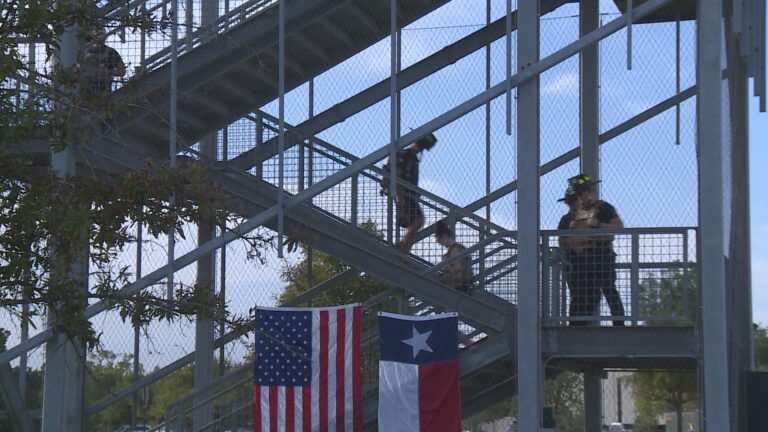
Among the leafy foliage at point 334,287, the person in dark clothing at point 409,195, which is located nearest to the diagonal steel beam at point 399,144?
the person in dark clothing at point 409,195

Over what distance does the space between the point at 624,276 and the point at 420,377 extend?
2608 millimetres

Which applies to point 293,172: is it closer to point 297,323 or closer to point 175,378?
point 297,323

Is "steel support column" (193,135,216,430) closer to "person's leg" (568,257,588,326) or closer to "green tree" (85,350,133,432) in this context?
"green tree" (85,350,133,432)

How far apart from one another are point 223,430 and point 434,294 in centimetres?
319

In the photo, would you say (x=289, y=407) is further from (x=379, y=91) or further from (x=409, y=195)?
(x=379, y=91)

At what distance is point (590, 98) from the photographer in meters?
14.8

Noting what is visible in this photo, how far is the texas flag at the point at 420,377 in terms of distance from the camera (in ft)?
42.0

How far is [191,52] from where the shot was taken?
45.2 ft

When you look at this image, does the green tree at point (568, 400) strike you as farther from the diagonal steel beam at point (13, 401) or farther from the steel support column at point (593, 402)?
the diagonal steel beam at point (13, 401)

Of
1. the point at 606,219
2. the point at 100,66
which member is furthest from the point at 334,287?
the point at 100,66

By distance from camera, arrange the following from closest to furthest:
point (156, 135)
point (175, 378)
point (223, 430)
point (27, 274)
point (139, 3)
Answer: point (27, 274) < point (139, 3) < point (223, 430) < point (156, 135) < point (175, 378)

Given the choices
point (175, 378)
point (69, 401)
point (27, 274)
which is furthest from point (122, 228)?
point (175, 378)

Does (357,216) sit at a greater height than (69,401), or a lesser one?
greater

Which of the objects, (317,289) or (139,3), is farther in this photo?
(317,289)
